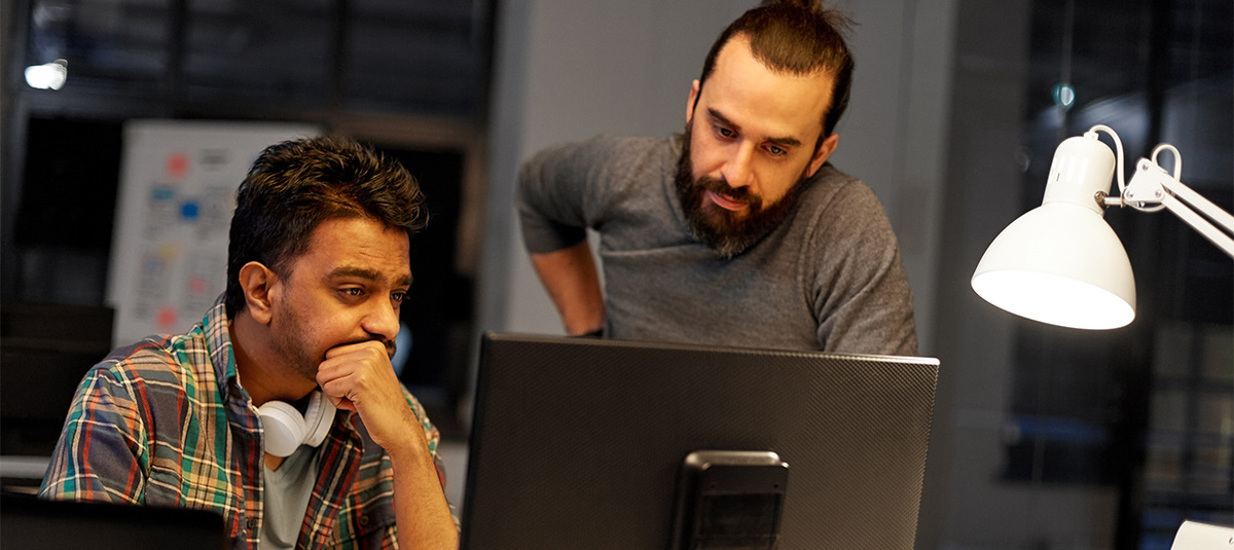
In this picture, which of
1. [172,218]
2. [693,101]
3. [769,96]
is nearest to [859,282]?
[769,96]

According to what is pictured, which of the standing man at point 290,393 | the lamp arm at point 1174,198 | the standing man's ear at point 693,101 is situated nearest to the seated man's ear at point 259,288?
A: the standing man at point 290,393

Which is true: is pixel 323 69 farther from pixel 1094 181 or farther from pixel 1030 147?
pixel 1094 181

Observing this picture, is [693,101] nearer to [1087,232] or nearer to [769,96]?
[769,96]

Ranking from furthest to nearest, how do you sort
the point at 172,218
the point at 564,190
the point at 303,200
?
the point at 172,218, the point at 564,190, the point at 303,200

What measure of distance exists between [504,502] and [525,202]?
1328 mm

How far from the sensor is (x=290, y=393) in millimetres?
1343

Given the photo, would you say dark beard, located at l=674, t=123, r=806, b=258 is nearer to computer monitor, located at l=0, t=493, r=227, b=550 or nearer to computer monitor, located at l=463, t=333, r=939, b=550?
computer monitor, located at l=463, t=333, r=939, b=550

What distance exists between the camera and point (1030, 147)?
12.6 feet

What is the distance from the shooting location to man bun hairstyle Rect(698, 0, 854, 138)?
142 centimetres

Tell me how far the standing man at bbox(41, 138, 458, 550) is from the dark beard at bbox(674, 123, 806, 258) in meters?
0.41

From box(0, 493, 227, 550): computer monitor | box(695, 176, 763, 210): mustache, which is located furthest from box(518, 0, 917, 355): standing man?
box(0, 493, 227, 550): computer monitor

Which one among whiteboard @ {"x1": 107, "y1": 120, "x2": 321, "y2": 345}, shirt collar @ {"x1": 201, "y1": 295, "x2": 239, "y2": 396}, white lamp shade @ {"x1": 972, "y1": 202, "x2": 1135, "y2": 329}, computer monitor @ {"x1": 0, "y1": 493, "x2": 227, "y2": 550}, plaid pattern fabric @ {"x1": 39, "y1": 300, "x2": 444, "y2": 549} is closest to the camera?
computer monitor @ {"x1": 0, "y1": 493, "x2": 227, "y2": 550}

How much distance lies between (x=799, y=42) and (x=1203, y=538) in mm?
809

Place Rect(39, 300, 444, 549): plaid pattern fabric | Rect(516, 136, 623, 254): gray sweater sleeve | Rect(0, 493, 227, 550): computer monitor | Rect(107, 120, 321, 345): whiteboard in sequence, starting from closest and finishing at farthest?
Rect(0, 493, 227, 550): computer monitor < Rect(39, 300, 444, 549): plaid pattern fabric < Rect(516, 136, 623, 254): gray sweater sleeve < Rect(107, 120, 321, 345): whiteboard
